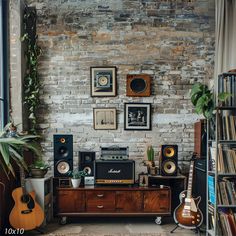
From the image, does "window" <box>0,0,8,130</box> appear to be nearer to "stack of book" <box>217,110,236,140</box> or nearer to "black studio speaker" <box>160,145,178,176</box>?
"black studio speaker" <box>160,145,178,176</box>

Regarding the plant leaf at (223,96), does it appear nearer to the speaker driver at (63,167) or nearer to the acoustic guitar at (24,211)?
the speaker driver at (63,167)

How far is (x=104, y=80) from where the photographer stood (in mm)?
5090

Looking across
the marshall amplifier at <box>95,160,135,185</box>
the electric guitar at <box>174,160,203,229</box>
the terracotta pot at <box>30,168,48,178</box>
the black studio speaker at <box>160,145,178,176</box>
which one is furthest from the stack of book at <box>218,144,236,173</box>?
the terracotta pot at <box>30,168,48,178</box>

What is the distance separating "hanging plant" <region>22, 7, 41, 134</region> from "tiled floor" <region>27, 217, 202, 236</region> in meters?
1.44

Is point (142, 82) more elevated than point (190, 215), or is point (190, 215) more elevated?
point (142, 82)

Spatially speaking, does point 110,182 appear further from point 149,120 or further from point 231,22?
point 231,22

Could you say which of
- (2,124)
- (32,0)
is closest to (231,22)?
(32,0)

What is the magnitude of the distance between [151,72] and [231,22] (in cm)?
129

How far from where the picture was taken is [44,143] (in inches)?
201

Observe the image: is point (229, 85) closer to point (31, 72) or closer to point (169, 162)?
point (169, 162)

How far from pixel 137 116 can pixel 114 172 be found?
3.11ft

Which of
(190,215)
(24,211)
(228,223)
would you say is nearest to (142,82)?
(190,215)

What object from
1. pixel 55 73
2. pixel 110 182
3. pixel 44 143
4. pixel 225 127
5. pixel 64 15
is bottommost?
pixel 110 182

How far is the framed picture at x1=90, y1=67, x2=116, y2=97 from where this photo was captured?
5.09 metres
